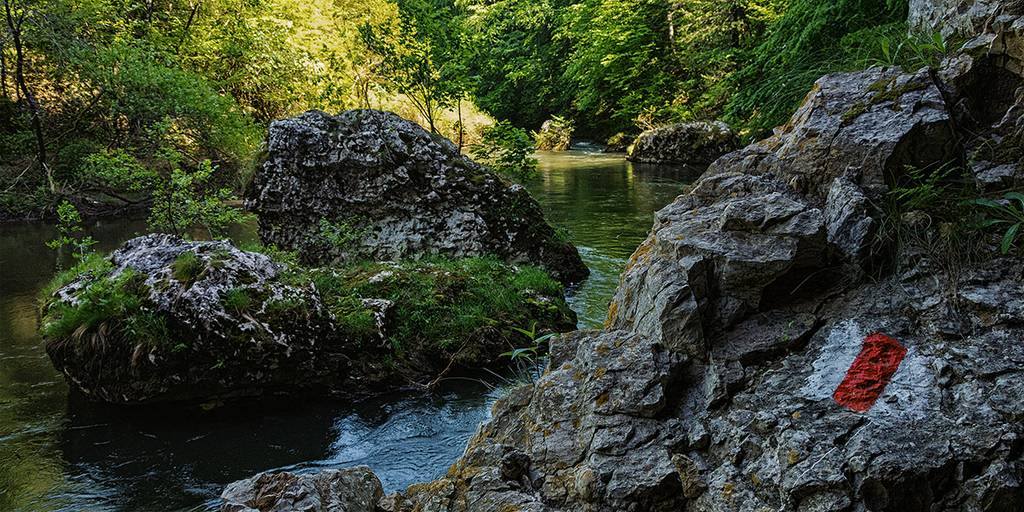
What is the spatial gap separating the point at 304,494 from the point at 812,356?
307 centimetres

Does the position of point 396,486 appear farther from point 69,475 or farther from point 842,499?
point 842,499

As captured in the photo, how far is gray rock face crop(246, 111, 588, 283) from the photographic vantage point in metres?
10.6

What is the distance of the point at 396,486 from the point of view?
17.9 ft

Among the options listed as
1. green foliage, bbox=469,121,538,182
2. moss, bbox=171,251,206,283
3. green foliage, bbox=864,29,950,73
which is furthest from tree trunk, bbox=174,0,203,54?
green foliage, bbox=864,29,950,73

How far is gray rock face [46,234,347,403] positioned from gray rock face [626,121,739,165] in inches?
789

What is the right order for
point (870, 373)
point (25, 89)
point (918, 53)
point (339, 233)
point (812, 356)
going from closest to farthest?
point (870, 373) < point (812, 356) < point (918, 53) < point (339, 233) < point (25, 89)

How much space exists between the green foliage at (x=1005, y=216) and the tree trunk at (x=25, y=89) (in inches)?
797

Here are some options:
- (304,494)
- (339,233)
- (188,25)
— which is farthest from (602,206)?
(188,25)

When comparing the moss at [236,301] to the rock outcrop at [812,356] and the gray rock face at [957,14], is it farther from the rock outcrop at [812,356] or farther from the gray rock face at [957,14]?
the gray rock face at [957,14]

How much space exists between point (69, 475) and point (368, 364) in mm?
2981

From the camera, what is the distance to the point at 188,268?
6.98 m

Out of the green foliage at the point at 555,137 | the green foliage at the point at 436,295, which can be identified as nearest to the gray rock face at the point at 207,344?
the green foliage at the point at 436,295

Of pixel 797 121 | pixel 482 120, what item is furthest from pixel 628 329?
pixel 482 120

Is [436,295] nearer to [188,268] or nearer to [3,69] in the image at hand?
[188,268]
